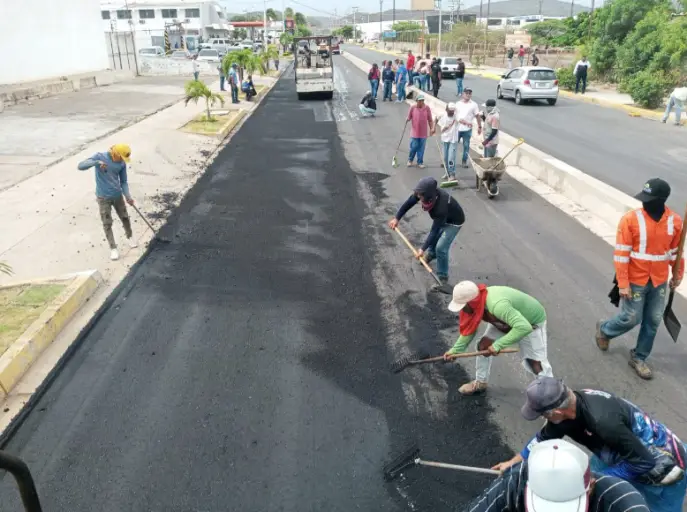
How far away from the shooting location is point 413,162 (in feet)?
44.9

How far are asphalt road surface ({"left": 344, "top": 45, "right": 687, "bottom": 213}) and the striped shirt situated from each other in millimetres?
8418

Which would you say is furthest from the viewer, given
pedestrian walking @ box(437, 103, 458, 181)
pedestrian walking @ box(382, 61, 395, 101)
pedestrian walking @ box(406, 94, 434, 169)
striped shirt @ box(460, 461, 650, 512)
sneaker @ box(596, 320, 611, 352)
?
pedestrian walking @ box(382, 61, 395, 101)

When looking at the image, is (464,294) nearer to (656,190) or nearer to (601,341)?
(656,190)

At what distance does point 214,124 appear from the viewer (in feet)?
63.2

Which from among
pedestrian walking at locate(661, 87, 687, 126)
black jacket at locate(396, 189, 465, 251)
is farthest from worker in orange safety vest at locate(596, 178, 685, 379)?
pedestrian walking at locate(661, 87, 687, 126)

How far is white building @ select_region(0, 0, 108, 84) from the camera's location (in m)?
26.3

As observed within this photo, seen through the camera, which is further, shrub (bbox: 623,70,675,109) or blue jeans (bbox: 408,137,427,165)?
shrub (bbox: 623,70,675,109)

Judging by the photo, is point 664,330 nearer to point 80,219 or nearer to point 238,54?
point 80,219

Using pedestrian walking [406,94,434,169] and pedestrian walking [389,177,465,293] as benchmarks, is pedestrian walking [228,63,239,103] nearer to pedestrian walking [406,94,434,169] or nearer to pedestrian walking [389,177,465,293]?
pedestrian walking [406,94,434,169]

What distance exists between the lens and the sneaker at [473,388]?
5.07 meters

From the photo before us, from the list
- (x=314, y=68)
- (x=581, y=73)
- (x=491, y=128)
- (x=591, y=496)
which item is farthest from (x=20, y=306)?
(x=581, y=73)

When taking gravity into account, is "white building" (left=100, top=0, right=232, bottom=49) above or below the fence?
above

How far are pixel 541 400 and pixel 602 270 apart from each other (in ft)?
17.2

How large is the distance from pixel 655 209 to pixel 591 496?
302 cm
